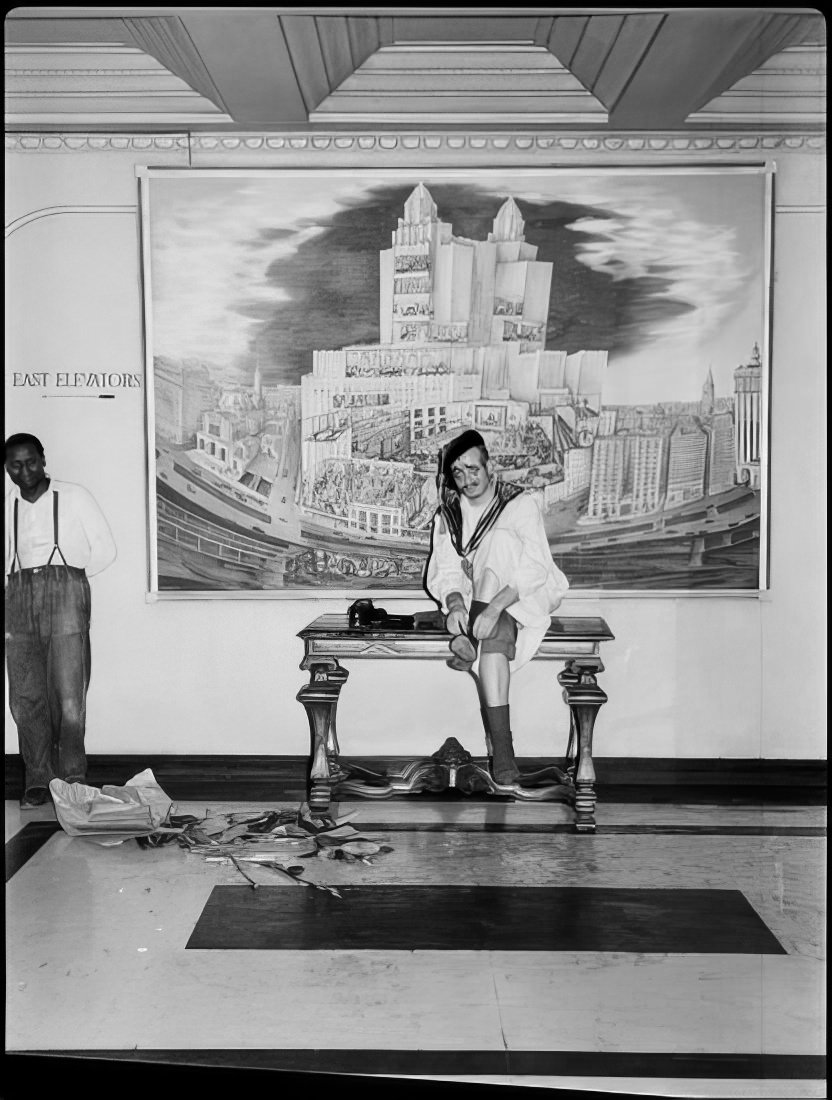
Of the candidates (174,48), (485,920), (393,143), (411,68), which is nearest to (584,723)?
(485,920)

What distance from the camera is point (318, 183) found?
3.95 meters

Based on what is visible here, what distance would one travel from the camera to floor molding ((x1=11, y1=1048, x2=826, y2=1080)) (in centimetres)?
264

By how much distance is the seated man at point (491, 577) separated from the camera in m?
4.05

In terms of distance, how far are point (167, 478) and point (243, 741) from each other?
0.92 metres

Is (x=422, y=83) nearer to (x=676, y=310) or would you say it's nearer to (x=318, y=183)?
(x=318, y=183)

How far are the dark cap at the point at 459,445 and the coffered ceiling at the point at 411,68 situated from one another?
993 mm

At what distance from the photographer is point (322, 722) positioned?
13.2 feet

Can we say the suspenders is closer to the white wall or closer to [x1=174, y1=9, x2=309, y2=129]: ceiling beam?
the white wall

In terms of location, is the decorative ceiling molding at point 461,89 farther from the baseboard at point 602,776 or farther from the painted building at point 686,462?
the baseboard at point 602,776

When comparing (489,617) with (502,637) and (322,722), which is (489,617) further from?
(322,722)

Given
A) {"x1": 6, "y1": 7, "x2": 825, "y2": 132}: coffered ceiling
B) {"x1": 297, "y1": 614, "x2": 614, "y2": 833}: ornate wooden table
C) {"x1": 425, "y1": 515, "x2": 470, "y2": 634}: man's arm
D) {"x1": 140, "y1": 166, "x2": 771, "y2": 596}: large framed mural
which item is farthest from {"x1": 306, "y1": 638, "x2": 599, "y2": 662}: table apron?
{"x1": 6, "y1": 7, "x2": 825, "y2": 132}: coffered ceiling

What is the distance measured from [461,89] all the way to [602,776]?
7.08 ft

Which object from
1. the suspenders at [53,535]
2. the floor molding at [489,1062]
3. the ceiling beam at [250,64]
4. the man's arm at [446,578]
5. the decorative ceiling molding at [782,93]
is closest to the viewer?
the floor molding at [489,1062]

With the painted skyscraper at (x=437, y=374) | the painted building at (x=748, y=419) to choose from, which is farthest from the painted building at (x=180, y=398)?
the painted building at (x=748, y=419)
